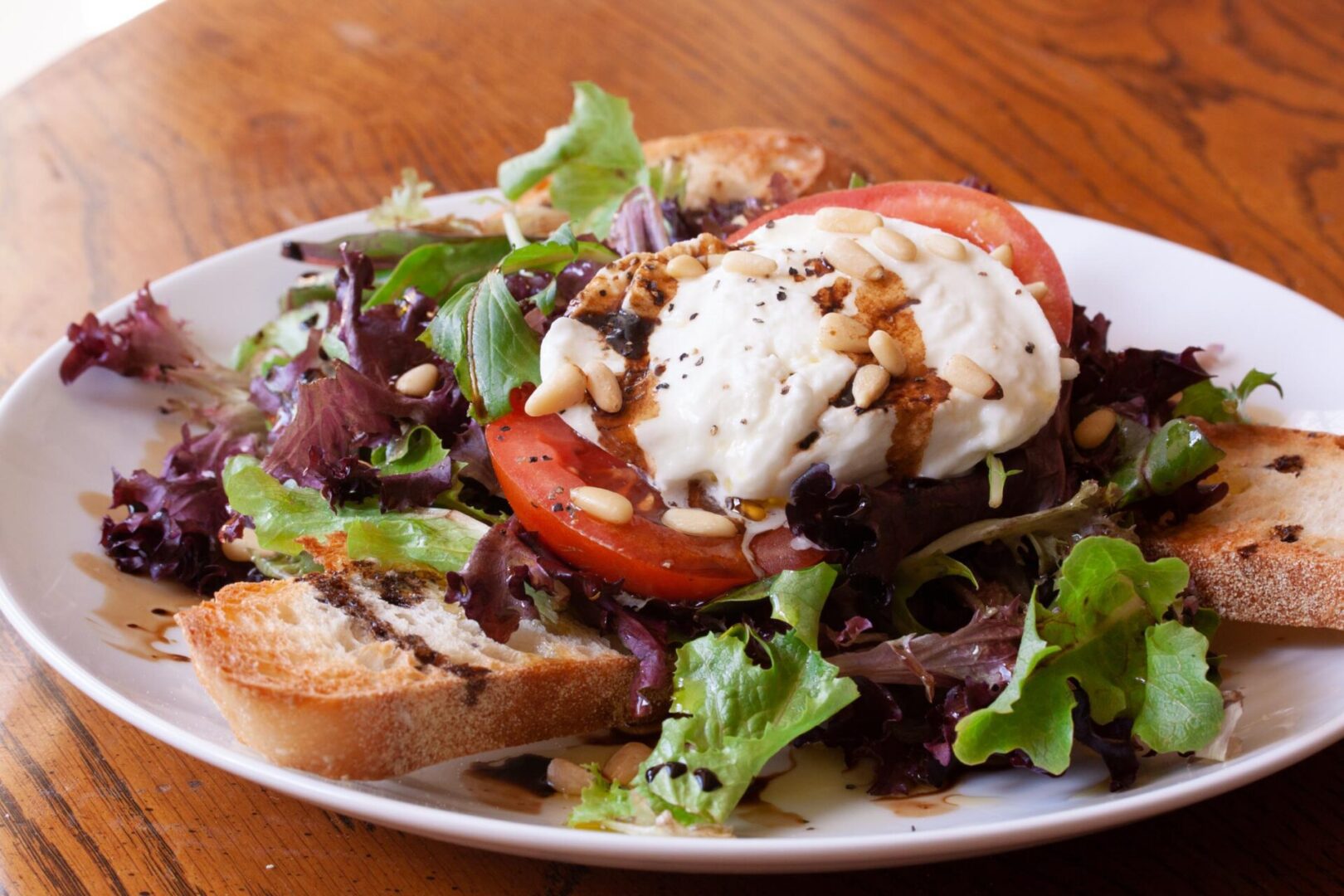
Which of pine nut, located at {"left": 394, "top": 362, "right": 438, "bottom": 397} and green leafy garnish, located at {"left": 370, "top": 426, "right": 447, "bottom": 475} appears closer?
green leafy garnish, located at {"left": 370, "top": 426, "right": 447, "bottom": 475}

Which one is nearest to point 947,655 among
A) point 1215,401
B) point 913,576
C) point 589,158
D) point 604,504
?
point 913,576

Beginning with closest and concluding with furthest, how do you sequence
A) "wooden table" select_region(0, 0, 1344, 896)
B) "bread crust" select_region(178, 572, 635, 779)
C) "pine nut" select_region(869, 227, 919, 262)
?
"bread crust" select_region(178, 572, 635, 779)
"pine nut" select_region(869, 227, 919, 262)
"wooden table" select_region(0, 0, 1344, 896)

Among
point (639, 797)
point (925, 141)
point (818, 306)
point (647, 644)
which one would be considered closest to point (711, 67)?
point (925, 141)

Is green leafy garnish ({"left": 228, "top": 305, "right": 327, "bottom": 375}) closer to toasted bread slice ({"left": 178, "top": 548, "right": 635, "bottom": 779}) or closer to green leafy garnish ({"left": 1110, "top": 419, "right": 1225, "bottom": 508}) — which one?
toasted bread slice ({"left": 178, "top": 548, "right": 635, "bottom": 779})

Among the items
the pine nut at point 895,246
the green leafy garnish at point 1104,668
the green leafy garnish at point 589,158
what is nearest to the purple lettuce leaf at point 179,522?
the green leafy garnish at point 589,158

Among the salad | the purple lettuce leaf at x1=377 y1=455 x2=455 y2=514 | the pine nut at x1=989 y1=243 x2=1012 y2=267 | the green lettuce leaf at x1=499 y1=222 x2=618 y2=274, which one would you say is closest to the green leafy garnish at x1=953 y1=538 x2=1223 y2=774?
the salad

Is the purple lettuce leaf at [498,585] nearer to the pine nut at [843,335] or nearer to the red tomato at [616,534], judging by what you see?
the red tomato at [616,534]
